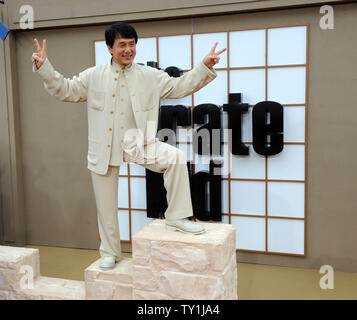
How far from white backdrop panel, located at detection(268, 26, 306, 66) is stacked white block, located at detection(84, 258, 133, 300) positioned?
203cm

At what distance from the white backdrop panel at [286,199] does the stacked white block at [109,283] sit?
1.41m

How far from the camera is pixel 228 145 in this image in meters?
3.55

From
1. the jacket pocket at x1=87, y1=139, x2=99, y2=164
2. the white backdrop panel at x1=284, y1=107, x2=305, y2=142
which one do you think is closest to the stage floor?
the white backdrop panel at x1=284, y1=107, x2=305, y2=142

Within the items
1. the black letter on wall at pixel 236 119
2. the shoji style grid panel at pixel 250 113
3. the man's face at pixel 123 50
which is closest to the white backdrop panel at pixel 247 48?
the shoji style grid panel at pixel 250 113

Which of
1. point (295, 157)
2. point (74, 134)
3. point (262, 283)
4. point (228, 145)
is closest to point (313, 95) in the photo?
point (295, 157)

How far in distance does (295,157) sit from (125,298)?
179 centimetres

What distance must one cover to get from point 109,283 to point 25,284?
2.17ft

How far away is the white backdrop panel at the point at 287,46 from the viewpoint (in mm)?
3295

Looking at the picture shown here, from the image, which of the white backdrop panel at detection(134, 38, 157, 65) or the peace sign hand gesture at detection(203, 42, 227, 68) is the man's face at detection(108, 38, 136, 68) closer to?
the peace sign hand gesture at detection(203, 42, 227, 68)

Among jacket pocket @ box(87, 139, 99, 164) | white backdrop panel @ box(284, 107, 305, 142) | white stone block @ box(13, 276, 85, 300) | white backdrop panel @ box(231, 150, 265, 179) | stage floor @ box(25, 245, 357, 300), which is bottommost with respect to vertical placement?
stage floor @ box(25, 245, 357, 300)

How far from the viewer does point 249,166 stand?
11.6 ft

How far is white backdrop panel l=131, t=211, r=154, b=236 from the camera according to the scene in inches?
152

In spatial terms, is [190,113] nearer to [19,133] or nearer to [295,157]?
[295,157]
